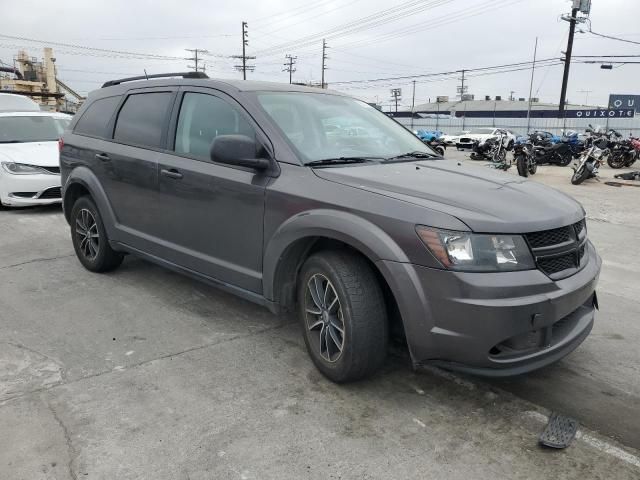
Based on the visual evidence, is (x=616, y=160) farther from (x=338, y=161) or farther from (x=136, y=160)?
(x=136, y=160)

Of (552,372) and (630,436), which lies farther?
(552,372)

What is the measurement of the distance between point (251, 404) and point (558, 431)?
1.58m

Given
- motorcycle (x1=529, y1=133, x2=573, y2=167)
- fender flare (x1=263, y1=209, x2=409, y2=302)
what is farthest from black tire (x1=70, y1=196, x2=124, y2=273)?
motorcycle (x1=529, y1=133, x2=573, y2=167)

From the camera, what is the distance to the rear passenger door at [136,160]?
4117 mm

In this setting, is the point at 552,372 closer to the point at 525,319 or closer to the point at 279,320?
the point at 525,319

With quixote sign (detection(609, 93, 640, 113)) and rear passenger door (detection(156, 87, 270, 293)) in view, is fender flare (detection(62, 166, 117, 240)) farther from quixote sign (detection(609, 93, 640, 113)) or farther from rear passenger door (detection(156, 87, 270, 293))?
quixote sign (detection(609, 93, 640, 113))

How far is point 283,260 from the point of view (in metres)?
3.21

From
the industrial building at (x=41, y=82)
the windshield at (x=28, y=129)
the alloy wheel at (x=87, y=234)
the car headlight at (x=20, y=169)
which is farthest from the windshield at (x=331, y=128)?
the industrial building at (x=41, y=82)

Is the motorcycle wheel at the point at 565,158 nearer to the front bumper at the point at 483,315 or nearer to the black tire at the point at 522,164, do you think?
the black tire at the point at 522,164

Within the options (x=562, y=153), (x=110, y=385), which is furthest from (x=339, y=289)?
(x=562, y=153)

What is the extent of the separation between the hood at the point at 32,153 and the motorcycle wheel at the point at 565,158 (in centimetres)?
1653

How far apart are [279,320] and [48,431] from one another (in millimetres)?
1793

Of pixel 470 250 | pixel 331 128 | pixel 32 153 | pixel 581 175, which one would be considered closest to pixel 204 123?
pixel 331 128

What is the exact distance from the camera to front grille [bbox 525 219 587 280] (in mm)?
2658
